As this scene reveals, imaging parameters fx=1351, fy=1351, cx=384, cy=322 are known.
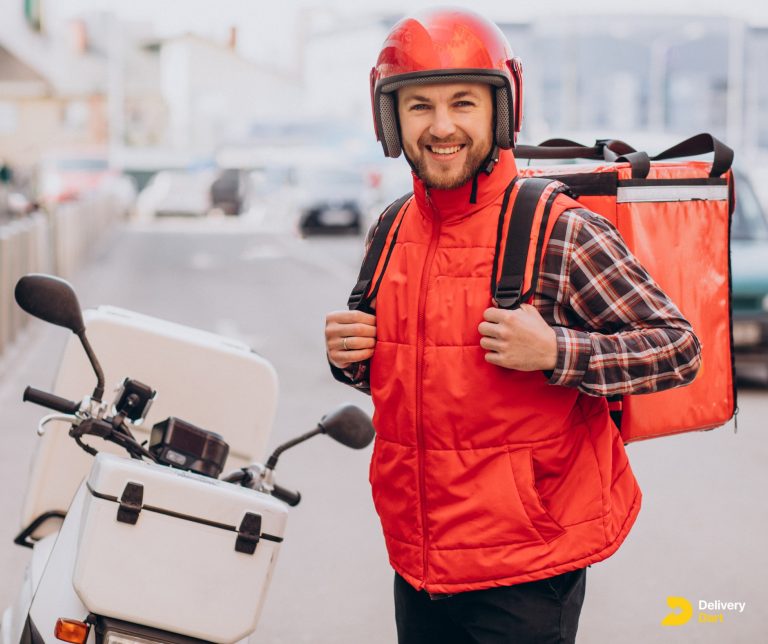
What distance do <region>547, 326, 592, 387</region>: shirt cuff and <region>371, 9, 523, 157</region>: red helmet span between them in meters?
0.40

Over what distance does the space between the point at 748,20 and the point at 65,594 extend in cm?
7387

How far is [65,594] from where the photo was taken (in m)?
2.81

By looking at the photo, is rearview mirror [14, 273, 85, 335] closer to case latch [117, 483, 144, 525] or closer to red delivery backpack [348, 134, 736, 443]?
case latch [117, 483, 144, 525]

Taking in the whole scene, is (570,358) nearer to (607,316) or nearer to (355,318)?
(607,316)

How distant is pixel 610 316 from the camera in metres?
2.52

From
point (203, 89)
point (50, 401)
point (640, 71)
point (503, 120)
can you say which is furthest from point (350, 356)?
point (203, 89)

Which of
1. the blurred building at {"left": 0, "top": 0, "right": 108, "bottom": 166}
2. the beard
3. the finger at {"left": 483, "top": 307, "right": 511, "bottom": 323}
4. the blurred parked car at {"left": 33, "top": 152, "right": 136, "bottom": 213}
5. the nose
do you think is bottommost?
the finger at {"left": 483, "top": 307, "right": 511, "bottom": 323}

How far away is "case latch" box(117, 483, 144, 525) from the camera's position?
8.63ft

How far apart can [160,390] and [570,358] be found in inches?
54.7

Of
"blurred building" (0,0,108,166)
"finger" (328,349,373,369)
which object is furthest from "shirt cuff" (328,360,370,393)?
"blurred building" (0,0,108,166)

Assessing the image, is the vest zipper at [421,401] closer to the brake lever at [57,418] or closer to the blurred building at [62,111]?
the brake lever at [57,418]

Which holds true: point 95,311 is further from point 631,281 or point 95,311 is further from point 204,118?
point 204,118

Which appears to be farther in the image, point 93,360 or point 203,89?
point 203,89

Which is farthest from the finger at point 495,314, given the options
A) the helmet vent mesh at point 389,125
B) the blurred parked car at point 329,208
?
the blurred parked car at point 329,208
